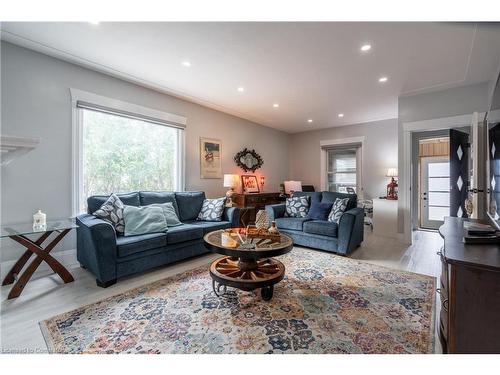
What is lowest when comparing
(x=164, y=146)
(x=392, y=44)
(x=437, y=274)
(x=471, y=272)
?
(x=437, y=274)

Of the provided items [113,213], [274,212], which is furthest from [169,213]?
[274,212]

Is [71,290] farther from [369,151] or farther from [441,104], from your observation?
[369,151]

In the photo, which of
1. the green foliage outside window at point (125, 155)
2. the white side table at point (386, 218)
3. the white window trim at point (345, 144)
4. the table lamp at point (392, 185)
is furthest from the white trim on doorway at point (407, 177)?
the green foliage outside window at point (125, 155)

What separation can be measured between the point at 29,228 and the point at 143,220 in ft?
3.48

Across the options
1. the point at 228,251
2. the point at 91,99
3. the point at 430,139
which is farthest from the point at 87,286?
the point at 430,139

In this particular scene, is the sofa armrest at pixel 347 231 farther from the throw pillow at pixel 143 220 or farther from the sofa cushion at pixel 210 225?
the throw pillow at pixel 143 220

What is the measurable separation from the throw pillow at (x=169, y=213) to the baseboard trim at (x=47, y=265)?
1.18 metres

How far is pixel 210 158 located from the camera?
476 cm

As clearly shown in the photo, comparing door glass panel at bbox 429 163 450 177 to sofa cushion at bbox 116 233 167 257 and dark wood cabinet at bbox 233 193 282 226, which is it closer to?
dark wood cabinet at bbox 233 193 282 226

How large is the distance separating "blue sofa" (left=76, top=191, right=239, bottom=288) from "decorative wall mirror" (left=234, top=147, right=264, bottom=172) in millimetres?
1871

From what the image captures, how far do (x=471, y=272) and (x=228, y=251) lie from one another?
1580mm

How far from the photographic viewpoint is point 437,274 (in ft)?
9.03

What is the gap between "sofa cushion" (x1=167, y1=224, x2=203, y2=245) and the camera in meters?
2.95
